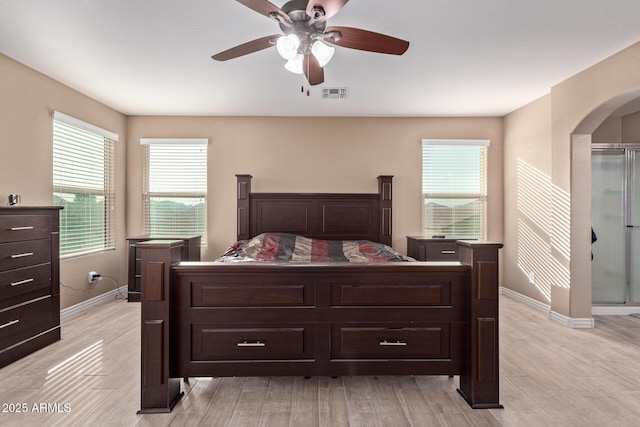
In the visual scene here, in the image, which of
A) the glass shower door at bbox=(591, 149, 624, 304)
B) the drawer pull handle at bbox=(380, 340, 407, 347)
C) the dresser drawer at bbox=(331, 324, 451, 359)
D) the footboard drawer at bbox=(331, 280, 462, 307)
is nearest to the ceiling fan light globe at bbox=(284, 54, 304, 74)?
the footboard drawer at bbox=(331, 280, 462, 307)

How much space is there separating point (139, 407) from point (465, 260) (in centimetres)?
214

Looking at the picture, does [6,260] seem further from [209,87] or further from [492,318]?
[492,318]

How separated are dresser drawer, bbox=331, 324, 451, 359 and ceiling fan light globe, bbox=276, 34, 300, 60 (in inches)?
63.4

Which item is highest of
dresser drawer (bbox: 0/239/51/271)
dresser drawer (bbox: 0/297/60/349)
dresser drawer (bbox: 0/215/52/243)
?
dresser drawer (bbox: 0/215/52/243)

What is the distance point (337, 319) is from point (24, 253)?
261cm

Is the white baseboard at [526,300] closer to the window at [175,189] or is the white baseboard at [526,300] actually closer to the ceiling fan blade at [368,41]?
the ceiling fan blade at [368,41]

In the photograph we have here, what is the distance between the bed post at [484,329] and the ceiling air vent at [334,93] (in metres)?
2.46

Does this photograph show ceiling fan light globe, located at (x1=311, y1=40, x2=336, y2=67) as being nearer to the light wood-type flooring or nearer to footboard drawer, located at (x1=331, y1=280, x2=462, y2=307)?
footboard drawer, located at (x1=331, y1=280, x2=462, y2=307)

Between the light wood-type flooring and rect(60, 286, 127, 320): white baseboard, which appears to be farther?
rect(60, 286, 127, 320): white baseboard

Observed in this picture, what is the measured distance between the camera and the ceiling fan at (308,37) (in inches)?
68.6

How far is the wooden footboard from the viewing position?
206cm

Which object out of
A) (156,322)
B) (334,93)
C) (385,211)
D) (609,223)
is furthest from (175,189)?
(609,223)

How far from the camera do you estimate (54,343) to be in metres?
3.06

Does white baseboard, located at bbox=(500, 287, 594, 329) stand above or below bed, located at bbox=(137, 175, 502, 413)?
below
